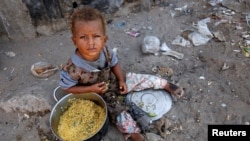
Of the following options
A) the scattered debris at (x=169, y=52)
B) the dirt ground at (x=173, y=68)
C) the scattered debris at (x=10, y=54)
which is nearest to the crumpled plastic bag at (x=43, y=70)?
the dirt ground at (x=173, y=68)

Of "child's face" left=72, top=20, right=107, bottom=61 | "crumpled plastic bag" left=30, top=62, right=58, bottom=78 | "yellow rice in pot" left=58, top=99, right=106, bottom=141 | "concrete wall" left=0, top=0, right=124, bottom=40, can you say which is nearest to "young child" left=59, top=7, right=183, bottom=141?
"child's face" left=72, top=20, right=107, bottom=61

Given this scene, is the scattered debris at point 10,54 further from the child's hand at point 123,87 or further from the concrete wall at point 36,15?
the child's hand at point 123,87

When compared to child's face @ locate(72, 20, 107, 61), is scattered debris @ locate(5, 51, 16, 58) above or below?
below

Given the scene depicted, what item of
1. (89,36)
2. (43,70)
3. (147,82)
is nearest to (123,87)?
(147,82)

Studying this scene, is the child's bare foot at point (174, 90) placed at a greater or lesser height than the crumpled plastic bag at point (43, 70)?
lesser

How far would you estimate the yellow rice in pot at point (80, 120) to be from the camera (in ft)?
6.09

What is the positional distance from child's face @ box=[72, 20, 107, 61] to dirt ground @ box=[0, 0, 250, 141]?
0.62m

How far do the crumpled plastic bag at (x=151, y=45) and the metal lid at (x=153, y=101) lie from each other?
43cm

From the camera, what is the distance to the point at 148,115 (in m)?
2.00

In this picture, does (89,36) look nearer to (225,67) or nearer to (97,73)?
(97,73)

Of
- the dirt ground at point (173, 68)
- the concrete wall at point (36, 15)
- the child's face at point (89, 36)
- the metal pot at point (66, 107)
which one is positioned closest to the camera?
the child's face at point (89, 36)

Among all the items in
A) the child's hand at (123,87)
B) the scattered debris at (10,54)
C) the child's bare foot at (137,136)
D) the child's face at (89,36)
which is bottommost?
the child's bare foot at (137,136)

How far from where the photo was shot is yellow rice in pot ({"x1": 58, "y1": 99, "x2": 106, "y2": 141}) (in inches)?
73.1

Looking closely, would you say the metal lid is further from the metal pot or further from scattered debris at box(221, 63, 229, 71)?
scattered debris at box(221, 63, 229, 71)
